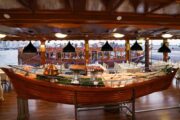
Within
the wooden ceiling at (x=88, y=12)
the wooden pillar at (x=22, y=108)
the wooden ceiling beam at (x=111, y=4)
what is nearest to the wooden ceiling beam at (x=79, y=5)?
the wooden ceiling at (x=88, y=12)

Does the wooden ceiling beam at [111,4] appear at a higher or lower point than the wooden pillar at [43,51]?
higher

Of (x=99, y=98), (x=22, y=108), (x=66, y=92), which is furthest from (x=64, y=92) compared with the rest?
(x=22, y=108)

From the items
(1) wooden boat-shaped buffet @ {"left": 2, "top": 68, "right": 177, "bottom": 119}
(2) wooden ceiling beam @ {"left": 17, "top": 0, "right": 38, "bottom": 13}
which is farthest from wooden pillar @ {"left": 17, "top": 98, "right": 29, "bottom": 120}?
(2) wooden ceiling beam @ {"left": 17, "top": 0, "right": 38, "bottom": 13}

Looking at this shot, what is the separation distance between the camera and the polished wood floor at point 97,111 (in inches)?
Answer: 214

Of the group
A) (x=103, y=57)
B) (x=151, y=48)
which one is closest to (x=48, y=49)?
(x=103, y=57)

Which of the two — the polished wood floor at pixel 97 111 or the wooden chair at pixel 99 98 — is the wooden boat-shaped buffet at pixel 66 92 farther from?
the polished wood floor at pixel 97 111

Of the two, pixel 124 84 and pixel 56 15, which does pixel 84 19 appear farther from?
pixel 124 84

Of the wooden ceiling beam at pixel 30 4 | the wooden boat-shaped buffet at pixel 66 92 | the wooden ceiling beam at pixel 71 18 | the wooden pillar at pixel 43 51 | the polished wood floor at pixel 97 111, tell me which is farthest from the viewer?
the wooden pillar at pixel 43 51

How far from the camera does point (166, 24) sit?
15.2 feet

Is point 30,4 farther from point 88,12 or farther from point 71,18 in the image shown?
point 88,12

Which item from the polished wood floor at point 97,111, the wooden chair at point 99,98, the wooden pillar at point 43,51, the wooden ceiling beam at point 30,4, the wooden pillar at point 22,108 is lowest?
the polished wood floor at point 97,111

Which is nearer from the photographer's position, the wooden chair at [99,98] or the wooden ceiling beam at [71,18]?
the wooden ceiling beam at [71,18]

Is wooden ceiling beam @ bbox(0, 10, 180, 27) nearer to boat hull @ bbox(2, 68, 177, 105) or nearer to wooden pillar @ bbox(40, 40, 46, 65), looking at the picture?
boat hull @ bbox(2, 68, 177, 105)

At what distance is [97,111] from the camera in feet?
19.5
